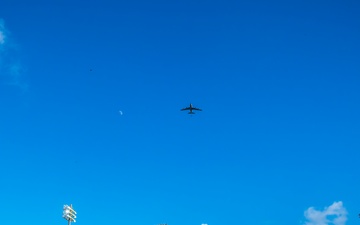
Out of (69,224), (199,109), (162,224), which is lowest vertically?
(69,224)

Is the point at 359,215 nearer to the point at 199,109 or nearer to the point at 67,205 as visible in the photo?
the point at 199,109

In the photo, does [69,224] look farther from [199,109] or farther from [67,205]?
[199,109]

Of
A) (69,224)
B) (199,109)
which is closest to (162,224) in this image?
(199,109)

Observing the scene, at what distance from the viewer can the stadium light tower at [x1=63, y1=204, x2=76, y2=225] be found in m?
31.3

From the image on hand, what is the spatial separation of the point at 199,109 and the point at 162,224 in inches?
881

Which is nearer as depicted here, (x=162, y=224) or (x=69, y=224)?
(x=69, y=224)

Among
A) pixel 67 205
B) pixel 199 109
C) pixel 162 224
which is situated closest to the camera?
pixel 67 205

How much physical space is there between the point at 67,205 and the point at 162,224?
2648 cm

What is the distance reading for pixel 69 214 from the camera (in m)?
31.8

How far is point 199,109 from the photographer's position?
40.6m

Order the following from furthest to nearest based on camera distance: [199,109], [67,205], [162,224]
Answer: [162,224], [199,109], [67,205]

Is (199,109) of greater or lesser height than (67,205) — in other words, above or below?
above

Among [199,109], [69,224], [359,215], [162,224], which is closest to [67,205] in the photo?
[69,224]

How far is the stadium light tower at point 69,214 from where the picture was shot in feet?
103
